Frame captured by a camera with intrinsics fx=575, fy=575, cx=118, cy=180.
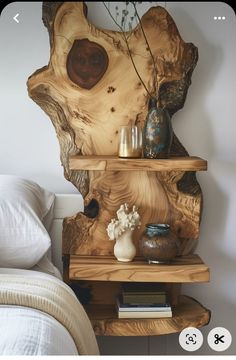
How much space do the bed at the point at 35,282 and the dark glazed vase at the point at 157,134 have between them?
244 millimetres

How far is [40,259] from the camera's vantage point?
1316 millimetres

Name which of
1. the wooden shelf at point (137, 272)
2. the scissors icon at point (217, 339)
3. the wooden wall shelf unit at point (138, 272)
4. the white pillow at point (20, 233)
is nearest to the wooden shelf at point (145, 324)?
the wooden wall shelf unit at point (138, 272)

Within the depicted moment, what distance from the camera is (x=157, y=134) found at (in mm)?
1334

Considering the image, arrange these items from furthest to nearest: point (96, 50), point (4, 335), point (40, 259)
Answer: point (96, 50) → point (40, 259) → point (4, 335)

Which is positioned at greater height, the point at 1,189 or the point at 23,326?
the point at 1,189

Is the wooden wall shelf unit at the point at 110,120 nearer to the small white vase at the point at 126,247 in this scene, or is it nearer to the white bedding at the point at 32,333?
the small white vase at the point at 126,247

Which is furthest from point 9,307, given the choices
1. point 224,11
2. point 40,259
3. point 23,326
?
point 224,11

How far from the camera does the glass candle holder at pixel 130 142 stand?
1.37m

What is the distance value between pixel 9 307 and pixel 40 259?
365 millimetres

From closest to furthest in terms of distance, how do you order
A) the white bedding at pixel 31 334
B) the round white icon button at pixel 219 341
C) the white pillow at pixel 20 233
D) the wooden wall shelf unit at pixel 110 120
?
the white bedding at pixel 31 334
the round white icon button at pixel 219 341
the white pillow at pixel 20 233
the wooden wall shelf unit at pixel 110 120

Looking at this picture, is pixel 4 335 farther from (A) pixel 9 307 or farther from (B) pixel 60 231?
(B) pixel 60 231

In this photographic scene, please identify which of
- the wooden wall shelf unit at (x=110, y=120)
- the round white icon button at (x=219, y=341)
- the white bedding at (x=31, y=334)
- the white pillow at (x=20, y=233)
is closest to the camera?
the white bedding at (x=31, y=334)

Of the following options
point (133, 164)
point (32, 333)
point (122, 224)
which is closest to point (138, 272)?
point (122, 224)

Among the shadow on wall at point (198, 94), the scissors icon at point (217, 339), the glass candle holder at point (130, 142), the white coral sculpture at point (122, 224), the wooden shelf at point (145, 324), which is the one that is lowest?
the wooden shelf at point (145, 324)
